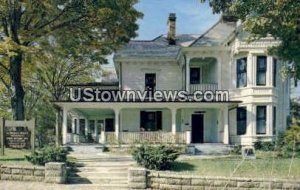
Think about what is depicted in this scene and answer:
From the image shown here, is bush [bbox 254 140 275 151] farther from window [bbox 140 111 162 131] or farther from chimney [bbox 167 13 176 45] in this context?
chimney [bbox 167 13 176 45]

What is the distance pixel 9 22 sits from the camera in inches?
1129

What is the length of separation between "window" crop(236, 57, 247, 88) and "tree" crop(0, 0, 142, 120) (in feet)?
23.7

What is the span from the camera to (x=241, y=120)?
3078cm

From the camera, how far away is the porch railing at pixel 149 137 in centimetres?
3006

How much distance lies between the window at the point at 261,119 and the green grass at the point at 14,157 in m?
14.5

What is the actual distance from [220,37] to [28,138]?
17892 mm

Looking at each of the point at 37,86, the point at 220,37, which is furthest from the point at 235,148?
the point at 37,86

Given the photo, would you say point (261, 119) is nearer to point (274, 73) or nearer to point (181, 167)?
point (274, 73)

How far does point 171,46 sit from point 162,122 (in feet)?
21.3

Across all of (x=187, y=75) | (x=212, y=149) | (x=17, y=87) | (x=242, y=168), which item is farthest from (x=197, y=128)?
(x=242, y=168)

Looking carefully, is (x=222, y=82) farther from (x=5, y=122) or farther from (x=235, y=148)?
(x=5, y=122)

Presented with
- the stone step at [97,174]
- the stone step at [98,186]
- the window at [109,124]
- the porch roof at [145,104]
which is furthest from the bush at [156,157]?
the window at [109,124]

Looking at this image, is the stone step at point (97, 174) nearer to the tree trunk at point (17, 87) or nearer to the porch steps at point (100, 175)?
the porch steps at point (100, 175)

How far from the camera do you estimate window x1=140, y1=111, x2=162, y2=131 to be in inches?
1336
